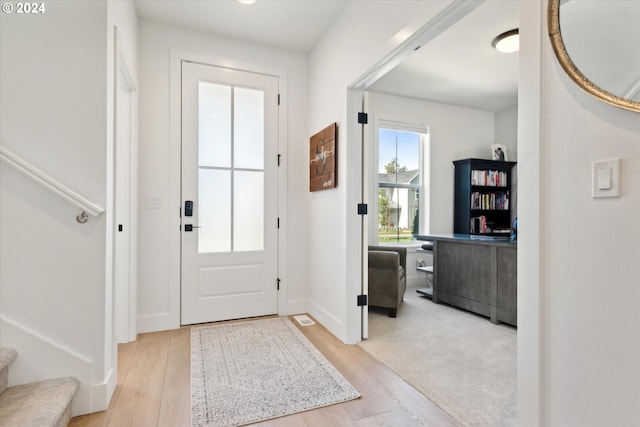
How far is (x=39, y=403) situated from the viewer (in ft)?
4.68

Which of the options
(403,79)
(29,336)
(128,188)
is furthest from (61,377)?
(403,79)

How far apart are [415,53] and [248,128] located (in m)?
1.89

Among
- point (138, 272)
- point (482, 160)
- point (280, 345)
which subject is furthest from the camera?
point (482, 160)

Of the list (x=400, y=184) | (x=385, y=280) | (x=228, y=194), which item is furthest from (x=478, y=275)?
(x=228, y=194)

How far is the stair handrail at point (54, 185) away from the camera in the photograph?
1.54m

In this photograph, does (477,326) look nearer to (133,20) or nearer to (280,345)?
(280,345)

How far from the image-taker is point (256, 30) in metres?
2.95

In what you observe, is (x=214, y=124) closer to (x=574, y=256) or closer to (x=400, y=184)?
(x=400, y=184)

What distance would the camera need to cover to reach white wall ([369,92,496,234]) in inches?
182

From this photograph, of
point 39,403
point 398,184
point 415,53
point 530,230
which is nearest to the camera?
point 530,230

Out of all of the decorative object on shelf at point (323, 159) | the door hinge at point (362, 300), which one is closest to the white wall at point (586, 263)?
the door hinge at point (362, 300)

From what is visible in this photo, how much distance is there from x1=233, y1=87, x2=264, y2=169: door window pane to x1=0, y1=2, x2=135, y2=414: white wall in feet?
4.74

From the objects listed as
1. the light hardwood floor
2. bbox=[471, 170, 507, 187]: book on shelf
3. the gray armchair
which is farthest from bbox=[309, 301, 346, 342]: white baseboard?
bbox=[471, 170, 507, 187]: book on shelf

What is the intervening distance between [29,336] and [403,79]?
162 inches
